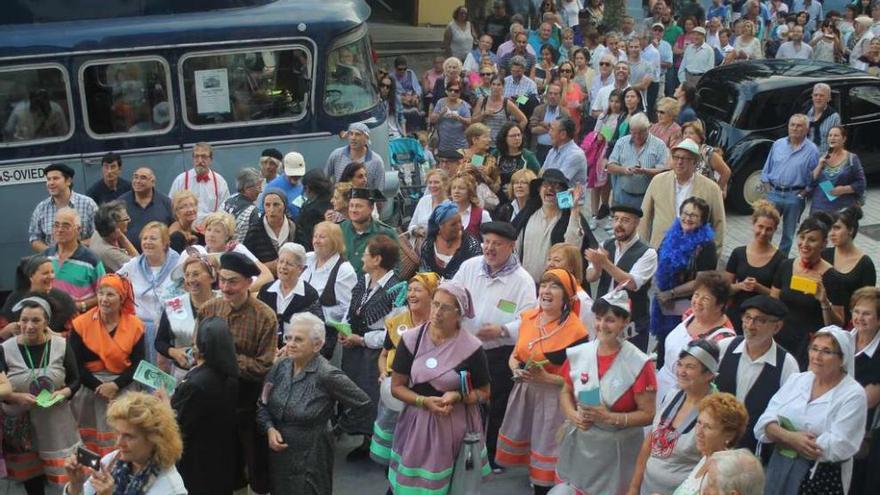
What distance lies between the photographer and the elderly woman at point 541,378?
702 centimetres

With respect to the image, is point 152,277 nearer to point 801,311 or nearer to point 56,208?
point 56,208

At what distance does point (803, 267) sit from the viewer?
8094mm

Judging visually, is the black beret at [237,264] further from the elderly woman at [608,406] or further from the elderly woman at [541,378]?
the elderly woman at [608,406]

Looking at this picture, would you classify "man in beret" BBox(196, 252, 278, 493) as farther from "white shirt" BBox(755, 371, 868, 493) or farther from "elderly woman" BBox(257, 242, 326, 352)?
"white shirt" BBox(755, 371, 868, 493)

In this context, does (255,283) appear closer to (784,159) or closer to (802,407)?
(802,407)

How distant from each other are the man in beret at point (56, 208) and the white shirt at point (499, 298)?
3.78 metres

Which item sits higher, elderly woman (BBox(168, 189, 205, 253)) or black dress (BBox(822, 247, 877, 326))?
black dress (BBox(822, 247, 877, 326))

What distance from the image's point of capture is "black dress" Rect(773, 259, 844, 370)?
7.95 meters

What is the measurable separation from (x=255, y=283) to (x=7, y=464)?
7.54ft

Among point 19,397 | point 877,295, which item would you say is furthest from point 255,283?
point 877,295

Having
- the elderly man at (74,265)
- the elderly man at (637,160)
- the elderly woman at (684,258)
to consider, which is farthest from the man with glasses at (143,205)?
the elderly man at (637,160)

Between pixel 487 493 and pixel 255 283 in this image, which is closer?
pixel 487 493

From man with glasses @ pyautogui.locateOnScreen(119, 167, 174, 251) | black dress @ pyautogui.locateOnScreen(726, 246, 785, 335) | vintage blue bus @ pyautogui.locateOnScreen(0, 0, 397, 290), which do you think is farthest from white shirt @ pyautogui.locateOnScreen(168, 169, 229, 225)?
black dress @ pyautogui.locateOnScreen(726, 246, 785, 335)

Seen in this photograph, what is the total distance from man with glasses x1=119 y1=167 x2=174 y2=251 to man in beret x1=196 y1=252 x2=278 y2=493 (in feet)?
10.5
